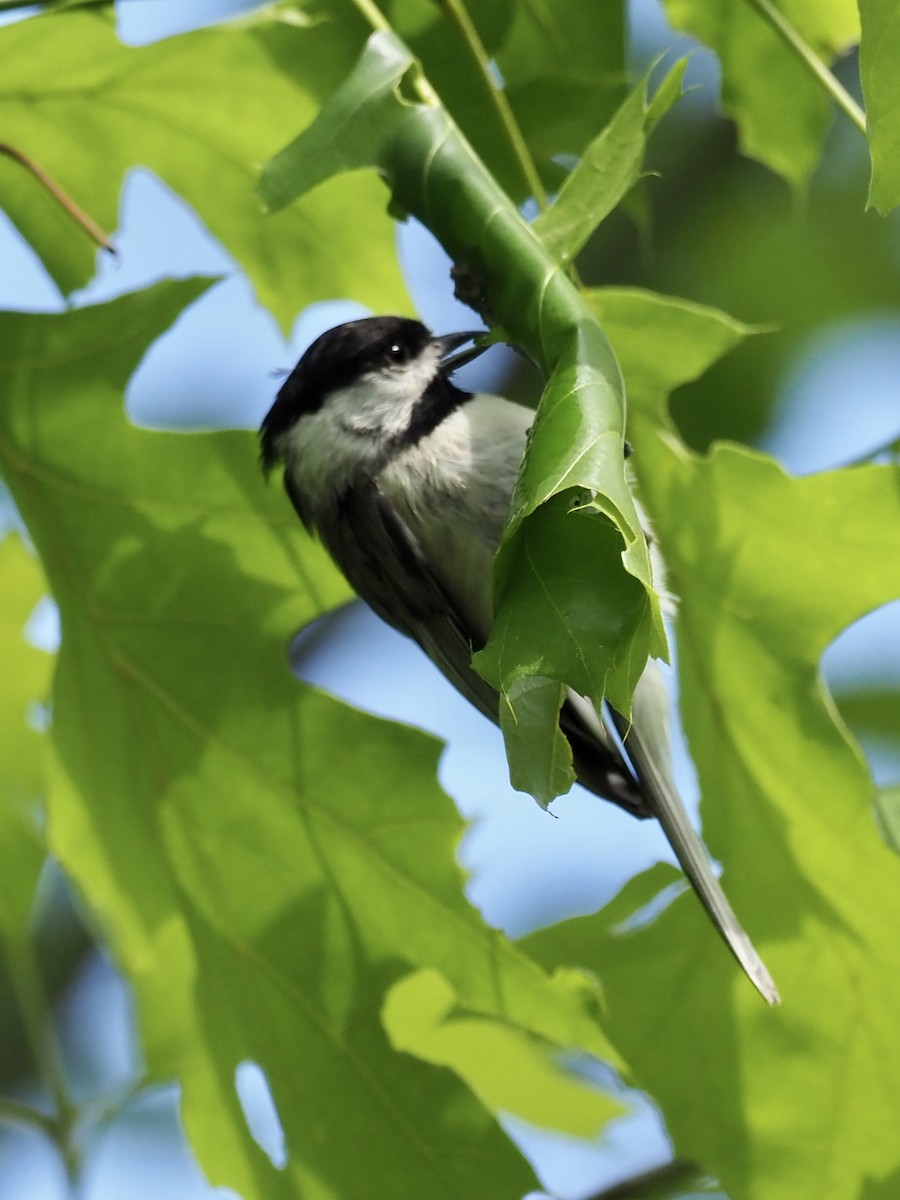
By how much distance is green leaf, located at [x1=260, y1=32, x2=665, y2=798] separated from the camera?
4.82 ft

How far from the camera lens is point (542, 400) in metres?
1.67

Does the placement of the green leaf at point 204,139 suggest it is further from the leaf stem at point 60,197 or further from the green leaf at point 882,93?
the green leaf at point 882,93

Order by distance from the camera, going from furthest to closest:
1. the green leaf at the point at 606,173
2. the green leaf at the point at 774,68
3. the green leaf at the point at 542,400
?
the green leaf at the point at 774,68, the green leaf at the point at 606,173, the green leaf at the point at 542,400

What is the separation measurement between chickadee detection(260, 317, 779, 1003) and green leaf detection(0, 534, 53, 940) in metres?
0.70

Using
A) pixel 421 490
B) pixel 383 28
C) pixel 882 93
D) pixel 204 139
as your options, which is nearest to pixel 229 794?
pixel 421 490

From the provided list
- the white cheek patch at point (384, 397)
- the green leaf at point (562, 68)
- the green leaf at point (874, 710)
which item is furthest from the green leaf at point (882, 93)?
the green leaf at point (874, 710)

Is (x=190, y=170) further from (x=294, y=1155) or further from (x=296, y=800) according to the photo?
(x=294, y=1155)

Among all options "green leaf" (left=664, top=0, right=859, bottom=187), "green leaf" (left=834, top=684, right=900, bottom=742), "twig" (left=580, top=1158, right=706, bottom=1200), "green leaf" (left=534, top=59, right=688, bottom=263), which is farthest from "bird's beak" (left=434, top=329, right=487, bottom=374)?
"green leaf" (left=834, top=684, right=900, bottom=742)

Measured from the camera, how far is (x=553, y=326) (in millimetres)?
1785

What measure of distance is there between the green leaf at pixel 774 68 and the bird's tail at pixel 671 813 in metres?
0.97

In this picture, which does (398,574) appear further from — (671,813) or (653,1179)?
(653,1179)

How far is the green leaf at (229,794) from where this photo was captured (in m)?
2.54

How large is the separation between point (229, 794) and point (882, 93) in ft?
5.22

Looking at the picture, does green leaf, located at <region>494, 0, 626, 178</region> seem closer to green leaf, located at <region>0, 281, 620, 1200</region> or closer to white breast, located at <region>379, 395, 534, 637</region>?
white breast, located at <region>379, 395, 534, 637</region>
